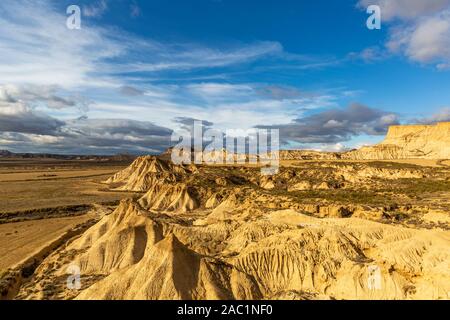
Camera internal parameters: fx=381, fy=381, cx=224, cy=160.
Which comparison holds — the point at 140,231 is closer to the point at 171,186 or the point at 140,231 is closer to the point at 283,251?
the point at 283,251

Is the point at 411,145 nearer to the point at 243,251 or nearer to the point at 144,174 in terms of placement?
the point at 144,174

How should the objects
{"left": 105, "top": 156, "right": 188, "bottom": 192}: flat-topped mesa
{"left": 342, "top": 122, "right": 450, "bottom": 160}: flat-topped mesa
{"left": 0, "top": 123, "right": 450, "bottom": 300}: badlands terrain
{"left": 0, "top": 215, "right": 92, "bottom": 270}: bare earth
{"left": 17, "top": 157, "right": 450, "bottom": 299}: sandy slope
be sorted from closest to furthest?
{"left": 17, "top": 157, "right": 450, "bottom": 299}: sandy slope
{"left": 0, "top": 123, "right": 450, "bottom": 300}: badlands terrain
{"left": 0, "top": 215, "right": 92, "bottom": 270}: bare earth
{"left": 105, "top": 156, "right": 188, "bottom": 192}: flat-topped mesa
{"left": 342, "top": 122, "right": 450, "bottom": 160}: flat-topped mesa

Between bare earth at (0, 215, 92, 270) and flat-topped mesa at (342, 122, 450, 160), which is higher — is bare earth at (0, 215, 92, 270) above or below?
below

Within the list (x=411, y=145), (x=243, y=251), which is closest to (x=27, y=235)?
(x=243, y=251)

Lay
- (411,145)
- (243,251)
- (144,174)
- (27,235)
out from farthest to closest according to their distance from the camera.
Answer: (411,145)
(144,174)
(27,235)
(243,251)

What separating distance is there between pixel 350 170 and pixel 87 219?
64990mm

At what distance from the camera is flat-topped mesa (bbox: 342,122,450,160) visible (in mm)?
140250

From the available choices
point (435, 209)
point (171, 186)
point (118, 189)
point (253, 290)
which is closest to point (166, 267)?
point (253, 290)

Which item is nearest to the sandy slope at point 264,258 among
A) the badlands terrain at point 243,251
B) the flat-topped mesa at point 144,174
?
the badlands terrain at point 243,251

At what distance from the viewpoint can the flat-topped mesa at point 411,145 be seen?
140 meters

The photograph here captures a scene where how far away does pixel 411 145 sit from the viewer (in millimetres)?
153750

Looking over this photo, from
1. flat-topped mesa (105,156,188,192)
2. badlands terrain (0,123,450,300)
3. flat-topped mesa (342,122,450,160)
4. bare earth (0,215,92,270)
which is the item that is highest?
flat-topped mesa (342,122,450,160)

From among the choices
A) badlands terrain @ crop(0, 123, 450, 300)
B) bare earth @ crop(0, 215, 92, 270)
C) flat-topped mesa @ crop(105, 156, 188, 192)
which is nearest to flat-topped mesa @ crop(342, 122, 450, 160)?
badlands terrain @ crop(0, 123, 450, 300)

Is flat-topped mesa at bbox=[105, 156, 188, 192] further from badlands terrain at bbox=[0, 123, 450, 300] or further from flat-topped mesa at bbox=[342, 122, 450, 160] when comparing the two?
flat-topped mesa at bbox=[342, 122, 450, 160]
